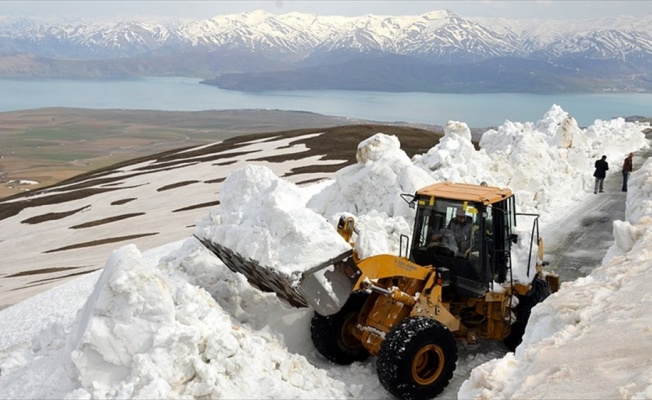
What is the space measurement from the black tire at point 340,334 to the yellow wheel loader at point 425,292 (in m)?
0.02

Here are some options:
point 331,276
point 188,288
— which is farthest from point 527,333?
point 188,288

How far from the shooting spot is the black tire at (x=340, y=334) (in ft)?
33.4

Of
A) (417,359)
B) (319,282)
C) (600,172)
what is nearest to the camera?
(417,359)

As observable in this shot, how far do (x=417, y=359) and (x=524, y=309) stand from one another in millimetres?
2809

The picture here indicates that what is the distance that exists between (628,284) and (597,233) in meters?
13.2

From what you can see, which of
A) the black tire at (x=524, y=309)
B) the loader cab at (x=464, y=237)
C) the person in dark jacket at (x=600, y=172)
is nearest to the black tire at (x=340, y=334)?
the loader cab at (x=464, y=237)

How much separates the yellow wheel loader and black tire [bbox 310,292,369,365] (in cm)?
2

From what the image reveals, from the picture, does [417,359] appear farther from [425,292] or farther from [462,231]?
[462,231]

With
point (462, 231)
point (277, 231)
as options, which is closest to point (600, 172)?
point (462, 231)

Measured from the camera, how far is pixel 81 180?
5978 centimetres

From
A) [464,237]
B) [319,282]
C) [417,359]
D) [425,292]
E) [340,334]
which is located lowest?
[340,334]

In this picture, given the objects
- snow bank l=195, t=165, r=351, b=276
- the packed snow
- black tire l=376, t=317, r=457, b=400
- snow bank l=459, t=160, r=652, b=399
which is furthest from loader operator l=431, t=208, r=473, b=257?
snow bank l=459, t=160, r=652, b=399

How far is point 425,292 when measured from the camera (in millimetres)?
9531

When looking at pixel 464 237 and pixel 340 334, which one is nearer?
pixel 464 237
